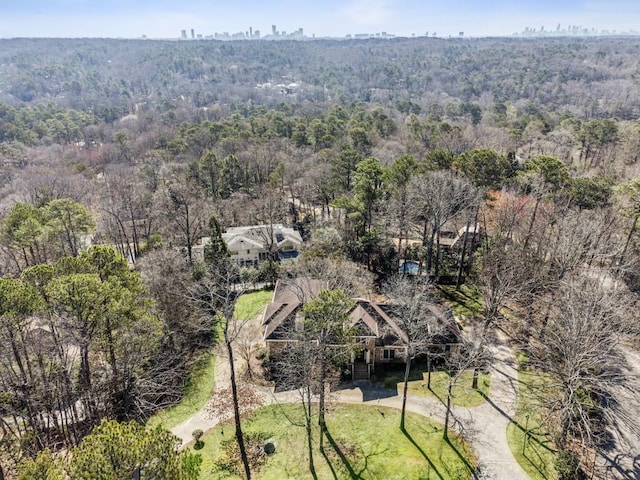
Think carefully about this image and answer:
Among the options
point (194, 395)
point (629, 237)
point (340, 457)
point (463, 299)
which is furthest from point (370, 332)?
point (629, 237)

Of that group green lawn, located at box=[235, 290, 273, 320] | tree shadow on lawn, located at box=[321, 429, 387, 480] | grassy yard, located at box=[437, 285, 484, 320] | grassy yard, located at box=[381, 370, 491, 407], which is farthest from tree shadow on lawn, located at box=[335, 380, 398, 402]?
green lawn, located at box=[235, 290, 273, 320]

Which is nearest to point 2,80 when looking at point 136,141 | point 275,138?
point 136,141

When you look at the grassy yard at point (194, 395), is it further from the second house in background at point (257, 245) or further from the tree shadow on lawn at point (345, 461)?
the second house in background at point (257, 245)

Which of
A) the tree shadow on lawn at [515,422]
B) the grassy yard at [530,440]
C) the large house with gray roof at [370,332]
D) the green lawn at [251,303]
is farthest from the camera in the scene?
the green lawn at [251,303]

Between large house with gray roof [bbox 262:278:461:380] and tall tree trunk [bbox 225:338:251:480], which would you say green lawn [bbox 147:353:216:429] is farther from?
large house with gray roof [bbox 262:278:461:380]

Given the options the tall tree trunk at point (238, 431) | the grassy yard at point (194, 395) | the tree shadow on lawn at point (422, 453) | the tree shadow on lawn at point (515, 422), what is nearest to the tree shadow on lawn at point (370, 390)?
the tree shadow on lawn at point (422, 453)
